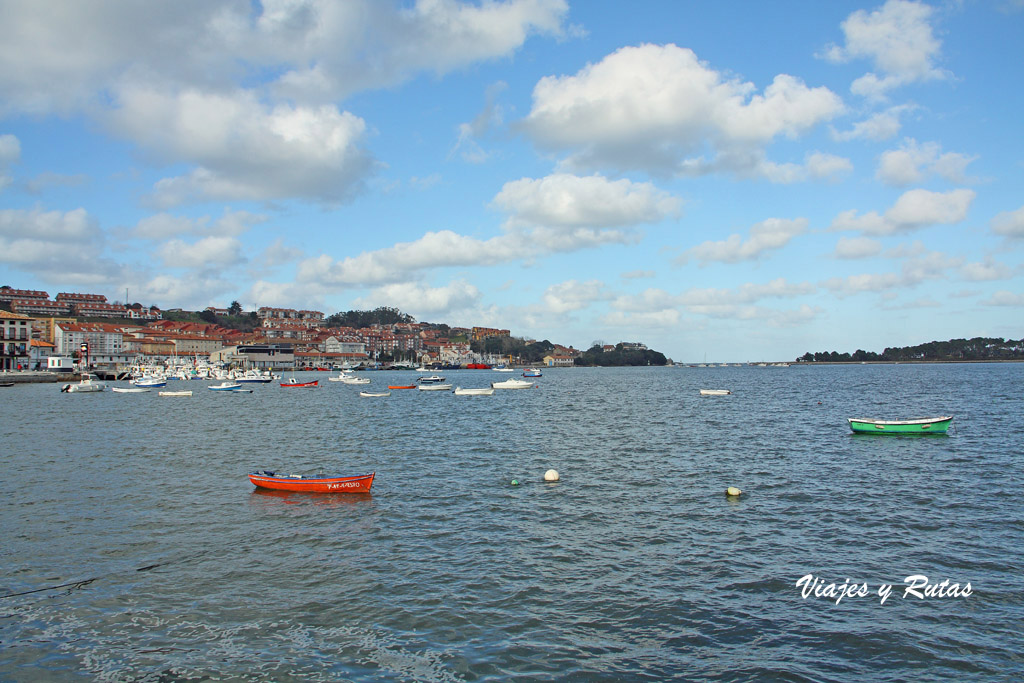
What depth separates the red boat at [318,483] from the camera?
22.8m

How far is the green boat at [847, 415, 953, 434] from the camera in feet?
125

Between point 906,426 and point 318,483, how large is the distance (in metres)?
34.4

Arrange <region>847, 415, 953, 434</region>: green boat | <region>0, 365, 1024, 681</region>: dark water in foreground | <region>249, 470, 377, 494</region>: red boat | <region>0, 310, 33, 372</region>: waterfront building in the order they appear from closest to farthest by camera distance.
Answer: <region>0, 365, 1024, 681</region>: dark water in foreground
<region>249, 470, 377, 494</region>: red boat
<region>847, 415, 953, 434</region>: green boat
<region>0, 310, 33, 372</region>: waterfront building

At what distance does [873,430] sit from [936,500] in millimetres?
18185

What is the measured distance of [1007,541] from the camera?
16.9m

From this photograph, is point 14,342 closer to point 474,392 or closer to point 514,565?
point 474,392

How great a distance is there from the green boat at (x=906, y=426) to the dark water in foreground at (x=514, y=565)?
512 cm

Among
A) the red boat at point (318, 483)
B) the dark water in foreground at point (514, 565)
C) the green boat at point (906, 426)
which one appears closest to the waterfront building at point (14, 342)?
the dark water in foreground at point (514, 565)

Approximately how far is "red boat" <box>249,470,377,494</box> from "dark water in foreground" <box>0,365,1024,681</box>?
2.24 ft

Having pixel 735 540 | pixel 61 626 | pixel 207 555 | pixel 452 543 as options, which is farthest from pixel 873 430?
pixel 61 626

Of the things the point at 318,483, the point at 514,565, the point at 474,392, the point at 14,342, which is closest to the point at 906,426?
the point at 514,565

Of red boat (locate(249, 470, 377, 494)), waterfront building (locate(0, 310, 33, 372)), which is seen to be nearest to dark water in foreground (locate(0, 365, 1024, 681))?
red boat (locate(249, 470, 377, 494))

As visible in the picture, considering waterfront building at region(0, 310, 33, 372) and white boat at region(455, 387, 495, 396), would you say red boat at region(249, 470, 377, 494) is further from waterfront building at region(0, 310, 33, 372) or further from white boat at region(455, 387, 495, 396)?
waterfront building at region(0, 310, 33, 372)

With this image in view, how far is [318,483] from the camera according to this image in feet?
75.7
